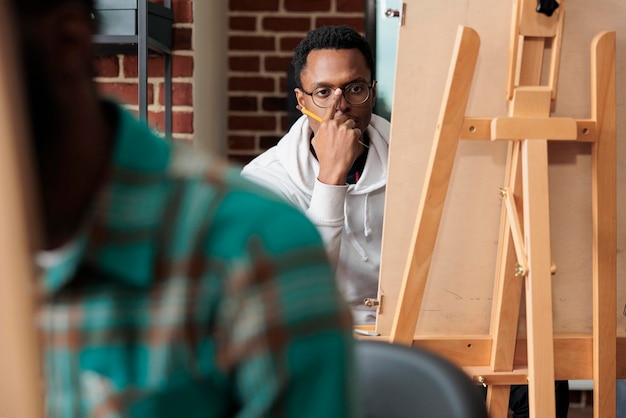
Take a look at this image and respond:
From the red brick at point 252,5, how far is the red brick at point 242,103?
1.00 ft

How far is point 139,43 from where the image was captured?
2.07 m

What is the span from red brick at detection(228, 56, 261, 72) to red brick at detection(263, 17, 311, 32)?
127 millimetres

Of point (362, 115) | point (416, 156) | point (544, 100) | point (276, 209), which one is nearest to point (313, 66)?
point (362, 115)

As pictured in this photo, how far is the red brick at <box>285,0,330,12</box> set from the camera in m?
2.81

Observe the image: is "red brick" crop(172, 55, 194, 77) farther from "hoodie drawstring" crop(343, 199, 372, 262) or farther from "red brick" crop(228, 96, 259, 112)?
"hoodie drawstring" crop(343, 199, 372, 262)

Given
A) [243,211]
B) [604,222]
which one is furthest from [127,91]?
[243,211]

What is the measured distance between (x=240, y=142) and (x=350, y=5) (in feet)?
1.99

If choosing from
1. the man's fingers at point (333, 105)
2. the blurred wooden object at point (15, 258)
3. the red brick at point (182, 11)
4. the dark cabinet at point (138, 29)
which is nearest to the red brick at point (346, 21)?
the red brick at point (182, 11)

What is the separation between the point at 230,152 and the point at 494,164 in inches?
56.9

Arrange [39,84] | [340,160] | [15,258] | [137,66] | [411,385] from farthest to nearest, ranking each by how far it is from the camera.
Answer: [137,66] < [340,160] < [411,385] < [39,84] < [15,258]

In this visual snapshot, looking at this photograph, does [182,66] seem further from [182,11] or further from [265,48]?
[265,48]

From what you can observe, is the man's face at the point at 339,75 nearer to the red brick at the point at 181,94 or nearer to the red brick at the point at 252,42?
the red brick at the point at 181,94

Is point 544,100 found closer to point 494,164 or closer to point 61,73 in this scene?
point 494,164

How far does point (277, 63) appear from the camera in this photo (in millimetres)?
2820
